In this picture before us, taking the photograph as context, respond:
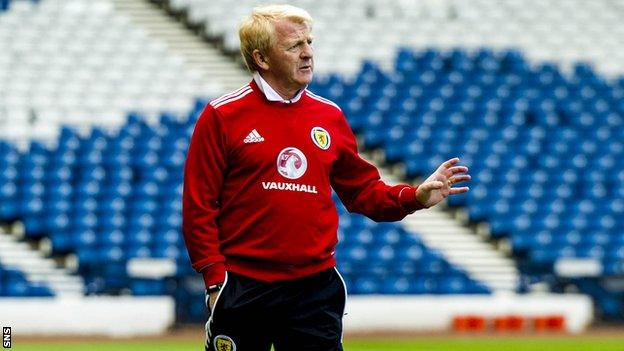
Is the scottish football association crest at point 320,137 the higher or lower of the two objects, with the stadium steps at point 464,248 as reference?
higher

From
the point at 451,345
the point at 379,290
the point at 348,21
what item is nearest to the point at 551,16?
the point at 348,21

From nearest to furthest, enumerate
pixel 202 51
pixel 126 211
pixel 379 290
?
1. pixel 379 290
2. pixel 126 211
3. pixel 202 51

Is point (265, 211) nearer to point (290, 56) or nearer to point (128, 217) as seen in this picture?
point (290, 56)

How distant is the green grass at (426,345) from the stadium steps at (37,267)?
6.48 feet

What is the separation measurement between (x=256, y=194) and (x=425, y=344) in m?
8.68

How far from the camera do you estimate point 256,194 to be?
13.7 ft

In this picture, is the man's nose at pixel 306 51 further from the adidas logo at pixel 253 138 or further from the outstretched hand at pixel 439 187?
the outstretched hand at pixel 439 187

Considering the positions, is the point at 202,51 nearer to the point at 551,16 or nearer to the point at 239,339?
the point at 551,16

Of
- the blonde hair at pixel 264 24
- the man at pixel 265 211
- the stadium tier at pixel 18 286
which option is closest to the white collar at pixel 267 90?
the man at pixel 265 211

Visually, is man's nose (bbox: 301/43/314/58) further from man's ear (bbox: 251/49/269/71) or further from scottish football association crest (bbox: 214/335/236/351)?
scottish football association crest (bbox: 214/335/236/351)

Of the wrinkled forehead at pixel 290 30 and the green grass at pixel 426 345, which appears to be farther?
the green grass at pixel 426 345

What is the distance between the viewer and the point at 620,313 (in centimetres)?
1544

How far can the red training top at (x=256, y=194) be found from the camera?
13.6 feet

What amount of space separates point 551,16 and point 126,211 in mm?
8456
